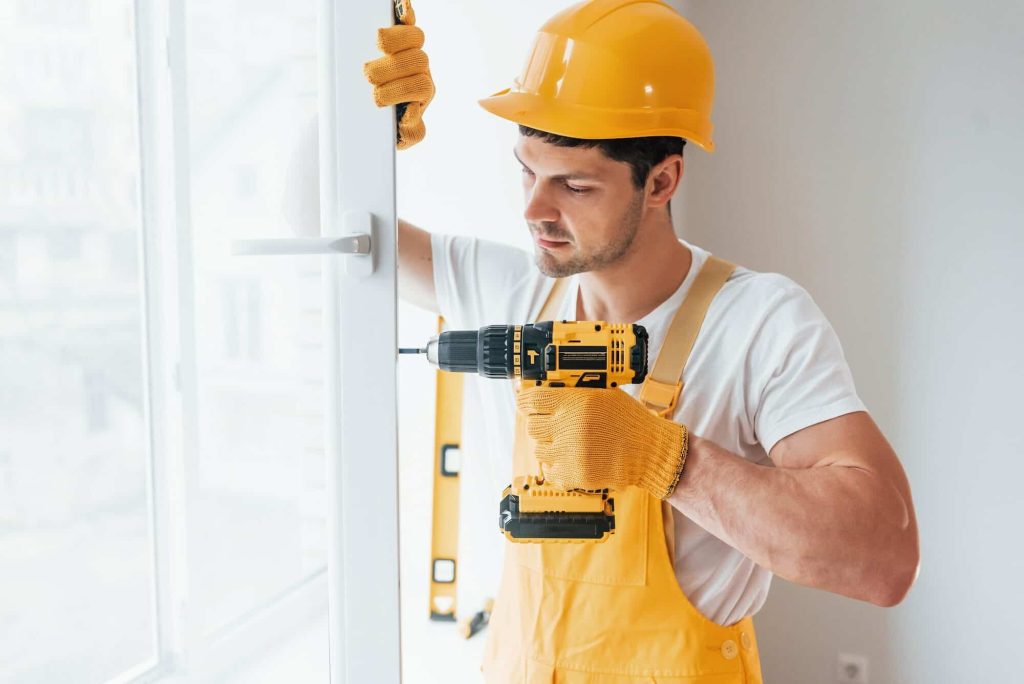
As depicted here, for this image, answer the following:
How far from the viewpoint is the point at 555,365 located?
0.92 meters

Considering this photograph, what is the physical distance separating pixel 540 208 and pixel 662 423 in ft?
1.21

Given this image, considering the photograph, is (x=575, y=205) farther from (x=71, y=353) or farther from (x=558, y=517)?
(x=71, y=353)

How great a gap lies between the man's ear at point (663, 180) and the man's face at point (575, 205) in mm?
43

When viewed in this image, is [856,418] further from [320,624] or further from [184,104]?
[184,104]

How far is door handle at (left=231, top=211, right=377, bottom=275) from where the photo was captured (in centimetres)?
75

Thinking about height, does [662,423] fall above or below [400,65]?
below

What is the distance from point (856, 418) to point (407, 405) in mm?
1102

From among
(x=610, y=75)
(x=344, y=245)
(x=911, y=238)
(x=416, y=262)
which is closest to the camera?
(x=344, y=245)

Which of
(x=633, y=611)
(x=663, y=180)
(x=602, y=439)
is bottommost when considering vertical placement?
(x=633, y=611)

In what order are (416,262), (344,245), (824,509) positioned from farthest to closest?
(416,262) → (824,509) → (344,245)

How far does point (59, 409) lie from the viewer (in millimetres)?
846

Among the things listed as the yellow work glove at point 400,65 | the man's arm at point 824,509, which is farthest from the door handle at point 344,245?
the man's arm at point 824,509

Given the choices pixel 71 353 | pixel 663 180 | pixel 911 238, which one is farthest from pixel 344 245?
pixel 911 238

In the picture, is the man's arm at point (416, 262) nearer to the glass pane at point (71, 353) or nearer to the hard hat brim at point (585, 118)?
the hard hat brim at point (585, 118)
